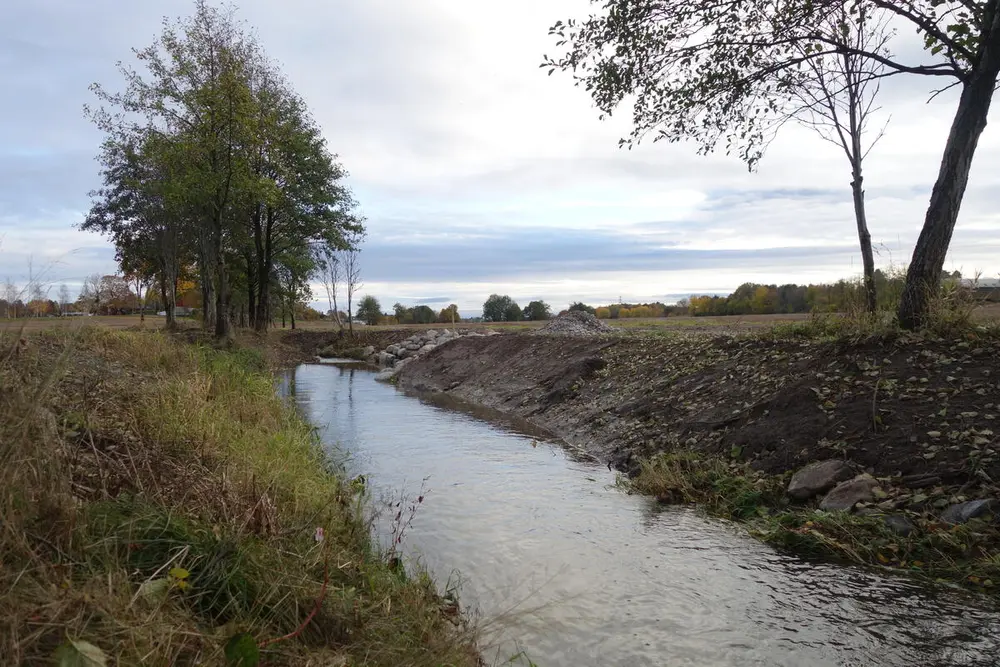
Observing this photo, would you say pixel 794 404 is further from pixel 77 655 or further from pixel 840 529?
pixel 77 655

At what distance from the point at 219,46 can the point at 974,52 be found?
911 inches

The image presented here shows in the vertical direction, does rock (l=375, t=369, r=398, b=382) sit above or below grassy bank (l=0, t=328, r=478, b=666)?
below

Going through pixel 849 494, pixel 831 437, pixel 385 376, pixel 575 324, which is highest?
pixel 575 324

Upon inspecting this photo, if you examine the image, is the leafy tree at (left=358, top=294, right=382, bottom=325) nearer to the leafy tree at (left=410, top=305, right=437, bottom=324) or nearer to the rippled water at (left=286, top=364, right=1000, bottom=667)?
the leafy tree at (left=410, top=305, right=437, bottom=324)

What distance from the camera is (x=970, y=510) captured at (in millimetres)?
5469

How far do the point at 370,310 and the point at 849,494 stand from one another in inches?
2470

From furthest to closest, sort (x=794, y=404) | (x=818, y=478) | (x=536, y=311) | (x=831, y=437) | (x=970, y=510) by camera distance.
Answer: (x=536, y=311) < (x=794, y=404) < (x=831, y=437) < (x=818, y=478) < (x=970, y=510)

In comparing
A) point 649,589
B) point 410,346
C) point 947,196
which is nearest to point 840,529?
point 649,589

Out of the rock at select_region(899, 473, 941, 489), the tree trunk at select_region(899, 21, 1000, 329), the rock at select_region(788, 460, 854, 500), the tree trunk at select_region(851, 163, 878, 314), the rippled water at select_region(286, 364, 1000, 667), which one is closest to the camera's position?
the rippled water at select_region(286, 364, 1000, 667)

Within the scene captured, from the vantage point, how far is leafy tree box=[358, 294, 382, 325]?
65.8 m

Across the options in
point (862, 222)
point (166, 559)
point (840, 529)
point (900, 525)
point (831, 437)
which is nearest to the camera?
point (166, 559)

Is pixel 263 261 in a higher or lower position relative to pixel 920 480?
higher

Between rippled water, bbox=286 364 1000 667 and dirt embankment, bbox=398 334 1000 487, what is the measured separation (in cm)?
167

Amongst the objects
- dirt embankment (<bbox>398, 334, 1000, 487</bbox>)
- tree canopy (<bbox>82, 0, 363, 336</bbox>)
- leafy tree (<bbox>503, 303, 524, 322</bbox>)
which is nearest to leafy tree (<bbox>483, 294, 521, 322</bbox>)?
leafy tree (<bbox>503, 303, 524, 322</bbox>)
